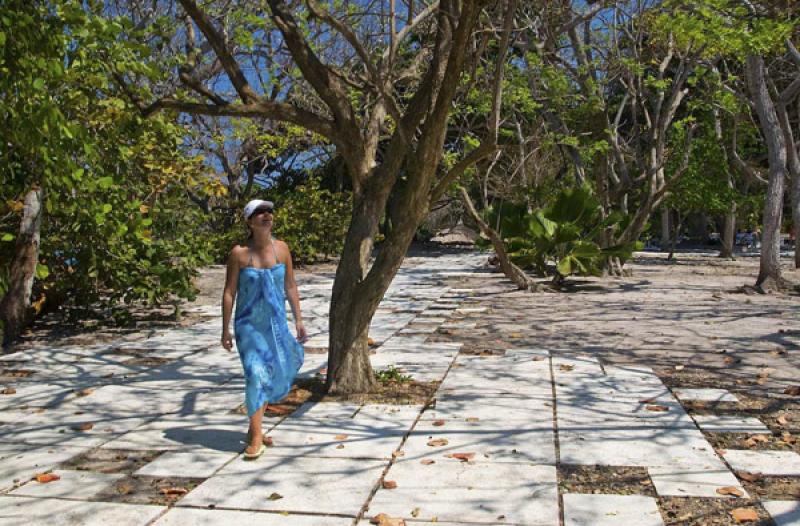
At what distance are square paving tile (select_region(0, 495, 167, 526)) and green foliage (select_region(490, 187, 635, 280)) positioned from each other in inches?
483

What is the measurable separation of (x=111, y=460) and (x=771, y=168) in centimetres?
1276

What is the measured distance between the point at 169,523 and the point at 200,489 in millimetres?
451

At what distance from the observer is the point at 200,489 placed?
4137mm

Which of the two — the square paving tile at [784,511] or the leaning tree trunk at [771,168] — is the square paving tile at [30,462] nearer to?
the square paving tile at [784,511]

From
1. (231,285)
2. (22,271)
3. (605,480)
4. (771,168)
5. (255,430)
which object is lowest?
(605,480)

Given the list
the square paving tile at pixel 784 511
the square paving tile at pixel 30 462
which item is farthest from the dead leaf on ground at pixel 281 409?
the square paving tile at pixel 784 511

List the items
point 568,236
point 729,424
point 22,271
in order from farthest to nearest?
point 568,236 → point 22,271 → point 729,424

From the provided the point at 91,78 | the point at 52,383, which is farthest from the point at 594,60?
the point at 52,383

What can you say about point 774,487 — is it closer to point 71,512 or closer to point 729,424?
point 729,424

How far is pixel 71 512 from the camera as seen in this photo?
12.5 ft

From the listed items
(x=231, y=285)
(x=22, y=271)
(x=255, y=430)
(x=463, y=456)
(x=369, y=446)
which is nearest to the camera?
(x=463, y=456)

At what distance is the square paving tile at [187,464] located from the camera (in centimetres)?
442

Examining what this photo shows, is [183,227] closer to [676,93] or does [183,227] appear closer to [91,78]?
[91,78]

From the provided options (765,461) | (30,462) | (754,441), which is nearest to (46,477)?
(30,462)
